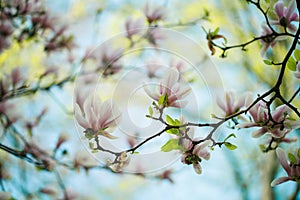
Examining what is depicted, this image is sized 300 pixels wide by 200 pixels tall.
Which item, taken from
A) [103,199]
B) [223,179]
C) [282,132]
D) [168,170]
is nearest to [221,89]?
[282,132]

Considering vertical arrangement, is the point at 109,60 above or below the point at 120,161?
above

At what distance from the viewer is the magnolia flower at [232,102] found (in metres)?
0.60

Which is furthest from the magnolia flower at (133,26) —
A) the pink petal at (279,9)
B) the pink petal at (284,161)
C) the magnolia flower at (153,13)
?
the pink petal at (284,161)

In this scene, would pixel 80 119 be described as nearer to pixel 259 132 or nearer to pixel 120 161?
pixel 120 161

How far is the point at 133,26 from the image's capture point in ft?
3.61

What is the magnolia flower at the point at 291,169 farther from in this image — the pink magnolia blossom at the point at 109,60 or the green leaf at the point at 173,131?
the pink magnolia blossom at the point at 109,60

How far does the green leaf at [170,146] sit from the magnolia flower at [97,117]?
7 cm

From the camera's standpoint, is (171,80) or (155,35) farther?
(155,35)

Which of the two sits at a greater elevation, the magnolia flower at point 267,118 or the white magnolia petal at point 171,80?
the magnolia flower at point 267,118

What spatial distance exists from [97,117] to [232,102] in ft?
0.66

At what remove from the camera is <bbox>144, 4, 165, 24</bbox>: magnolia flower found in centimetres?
102

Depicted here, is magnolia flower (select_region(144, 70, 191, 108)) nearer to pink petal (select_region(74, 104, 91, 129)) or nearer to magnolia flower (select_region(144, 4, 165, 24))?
pink petal (select_region(74, 104, 91, 129))

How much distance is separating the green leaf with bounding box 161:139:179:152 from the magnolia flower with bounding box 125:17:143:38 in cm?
57

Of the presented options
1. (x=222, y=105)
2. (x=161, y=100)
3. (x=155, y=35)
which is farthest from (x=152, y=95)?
(x=155, y=35)
